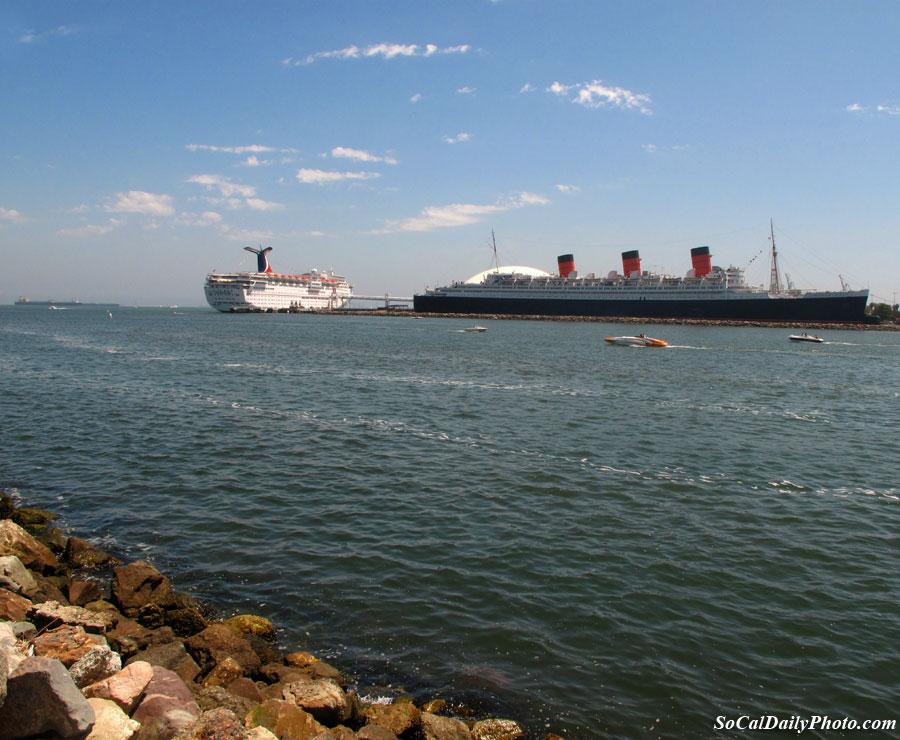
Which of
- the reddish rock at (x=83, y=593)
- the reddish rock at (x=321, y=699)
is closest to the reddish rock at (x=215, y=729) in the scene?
the reddish rock at (x=321, y=699)

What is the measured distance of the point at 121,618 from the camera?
7094 mm

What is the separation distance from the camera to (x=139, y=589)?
7.62m

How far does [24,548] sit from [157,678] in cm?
433

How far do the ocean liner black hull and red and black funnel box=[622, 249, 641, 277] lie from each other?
20.7 ft

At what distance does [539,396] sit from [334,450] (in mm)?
11411

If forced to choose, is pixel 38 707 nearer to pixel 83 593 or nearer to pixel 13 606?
pixel 13 606

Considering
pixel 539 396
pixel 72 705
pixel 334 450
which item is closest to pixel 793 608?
pixel 72 705

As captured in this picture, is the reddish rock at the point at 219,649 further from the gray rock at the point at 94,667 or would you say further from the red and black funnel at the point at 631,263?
the red and black funnel at the point at 631,263

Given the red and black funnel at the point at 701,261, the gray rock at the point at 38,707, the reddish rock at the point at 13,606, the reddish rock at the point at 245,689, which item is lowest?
the reddish rock at the point at 245,689

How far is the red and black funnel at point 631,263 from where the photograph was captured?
4289 inches

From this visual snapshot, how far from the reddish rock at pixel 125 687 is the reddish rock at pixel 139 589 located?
6.91ft

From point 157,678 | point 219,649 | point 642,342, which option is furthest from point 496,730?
point 642,342

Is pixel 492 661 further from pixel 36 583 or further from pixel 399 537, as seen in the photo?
pixel 36 583

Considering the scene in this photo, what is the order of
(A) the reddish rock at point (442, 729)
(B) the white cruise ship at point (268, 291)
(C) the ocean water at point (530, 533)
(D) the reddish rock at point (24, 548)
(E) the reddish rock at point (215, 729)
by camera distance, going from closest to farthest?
(E) the reddish rock at point (215, 729)
(A) the reddish rock at point (442, 729)
(C) the ocean water at point (530, 533)
(D) the reddish rock at point (24, 548)
(B) the white cruise ship at point (268, 291)
